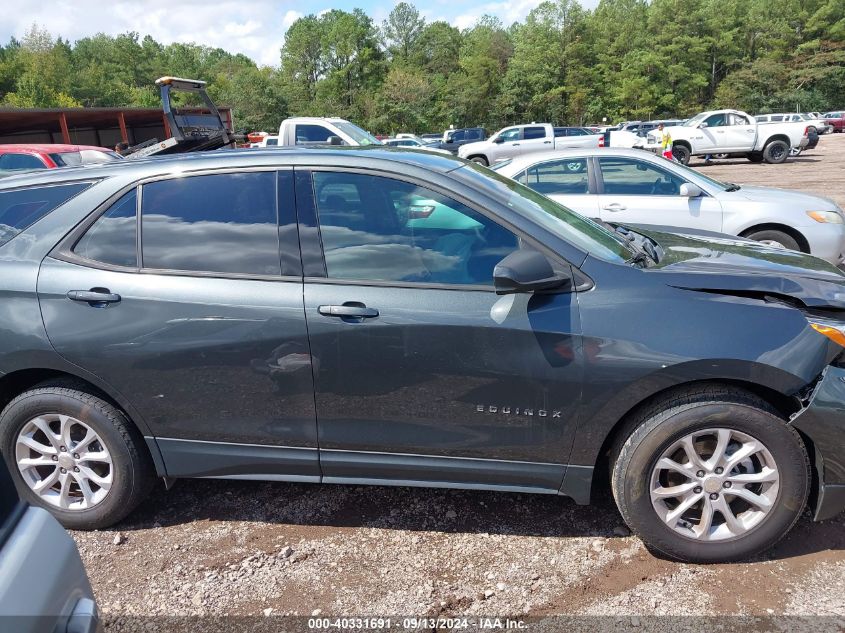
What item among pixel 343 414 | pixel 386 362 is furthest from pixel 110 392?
pixel 386 362

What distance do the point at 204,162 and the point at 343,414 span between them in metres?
1.36

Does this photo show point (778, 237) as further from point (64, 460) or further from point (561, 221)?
point (64, 460)

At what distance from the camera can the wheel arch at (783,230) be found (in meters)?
6.52

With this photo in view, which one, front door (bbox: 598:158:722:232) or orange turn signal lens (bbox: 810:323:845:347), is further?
front door (bbox: 598:158:722:232)

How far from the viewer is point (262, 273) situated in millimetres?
2820

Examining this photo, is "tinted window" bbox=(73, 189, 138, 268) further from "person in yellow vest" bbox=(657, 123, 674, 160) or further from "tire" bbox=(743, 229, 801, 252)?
"person in yellow vest" bbox=(657, 123, 674, 160)

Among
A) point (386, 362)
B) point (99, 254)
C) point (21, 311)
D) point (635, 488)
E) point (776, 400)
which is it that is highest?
point (99, 254)

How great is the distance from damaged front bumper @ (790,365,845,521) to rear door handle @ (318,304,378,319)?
1749 millimetres

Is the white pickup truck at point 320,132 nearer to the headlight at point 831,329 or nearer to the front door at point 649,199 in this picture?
the front door at point 649,199

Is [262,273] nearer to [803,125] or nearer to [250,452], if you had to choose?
[250,452]

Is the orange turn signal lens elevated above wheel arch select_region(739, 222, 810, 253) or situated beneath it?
elevated above

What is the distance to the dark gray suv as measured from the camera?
101 inches

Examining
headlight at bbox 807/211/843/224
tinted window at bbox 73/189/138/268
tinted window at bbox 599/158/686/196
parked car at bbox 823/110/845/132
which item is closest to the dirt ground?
tinted window at bbox 73/189/138/268

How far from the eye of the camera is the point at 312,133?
13.0 meters
